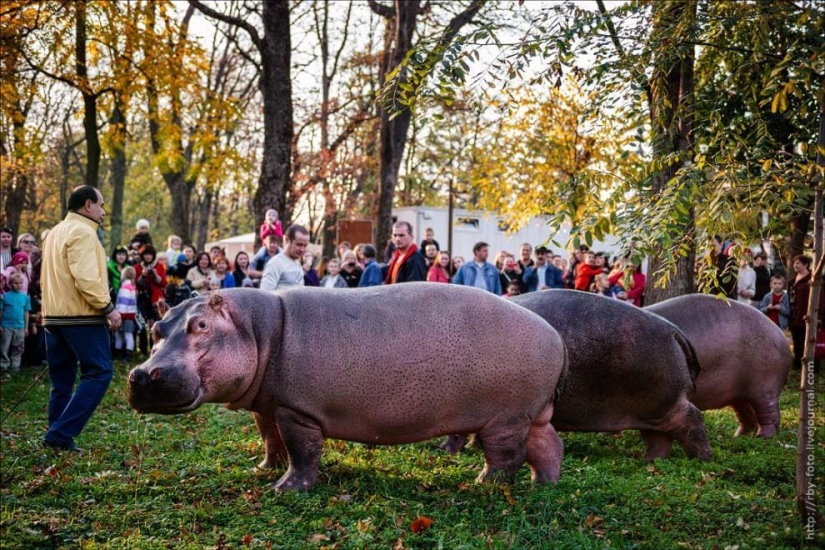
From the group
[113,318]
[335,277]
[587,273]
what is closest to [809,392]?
→ [113,318]

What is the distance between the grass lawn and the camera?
484 centimetres

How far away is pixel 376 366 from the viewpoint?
5609 mm

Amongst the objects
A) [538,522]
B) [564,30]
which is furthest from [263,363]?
[564,30]

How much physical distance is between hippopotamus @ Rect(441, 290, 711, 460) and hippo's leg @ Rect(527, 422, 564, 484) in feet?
1.29

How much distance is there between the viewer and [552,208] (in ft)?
19.3

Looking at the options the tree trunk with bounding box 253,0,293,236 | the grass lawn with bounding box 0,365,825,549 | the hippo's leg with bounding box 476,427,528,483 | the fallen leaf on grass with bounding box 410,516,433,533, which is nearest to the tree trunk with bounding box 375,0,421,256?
the tree trunk with bounding box 253,0,293,236

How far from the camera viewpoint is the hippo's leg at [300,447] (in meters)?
5.61

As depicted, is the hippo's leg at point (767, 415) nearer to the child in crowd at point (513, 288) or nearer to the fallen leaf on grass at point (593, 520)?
the fallen leaf on grass at point (593, 520)

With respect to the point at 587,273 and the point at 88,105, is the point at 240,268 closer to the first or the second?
the point at 88,105

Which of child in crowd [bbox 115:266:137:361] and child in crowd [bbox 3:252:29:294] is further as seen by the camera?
child in crowd [bbox 115:266:137:361]

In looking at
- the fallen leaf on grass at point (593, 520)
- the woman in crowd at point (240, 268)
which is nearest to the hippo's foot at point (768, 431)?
the fallen leaf on grass at point (593, 520)

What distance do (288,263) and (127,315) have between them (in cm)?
559

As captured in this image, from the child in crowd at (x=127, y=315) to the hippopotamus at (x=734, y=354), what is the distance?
899 cm

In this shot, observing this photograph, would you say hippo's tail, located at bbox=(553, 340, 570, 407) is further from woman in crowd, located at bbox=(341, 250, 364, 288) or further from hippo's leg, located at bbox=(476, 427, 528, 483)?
woman in crowd, located at bbox=(341, 250, 364, 288)
